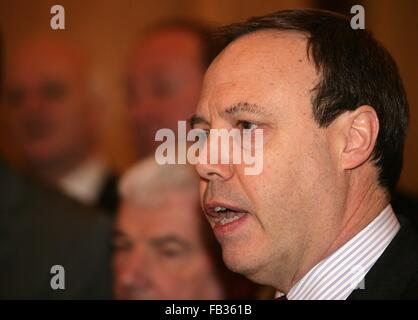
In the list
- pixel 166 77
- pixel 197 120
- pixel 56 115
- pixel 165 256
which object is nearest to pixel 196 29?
pixel 166 77

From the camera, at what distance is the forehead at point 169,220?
2500 mm

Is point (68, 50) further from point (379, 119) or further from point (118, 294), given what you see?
point (379, 119)

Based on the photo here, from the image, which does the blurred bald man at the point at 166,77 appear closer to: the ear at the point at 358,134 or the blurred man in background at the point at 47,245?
the blurred man in background at the point at 47,245

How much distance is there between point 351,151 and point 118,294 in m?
1.17

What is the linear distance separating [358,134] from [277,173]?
0.20 m

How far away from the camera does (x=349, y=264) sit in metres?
1.62

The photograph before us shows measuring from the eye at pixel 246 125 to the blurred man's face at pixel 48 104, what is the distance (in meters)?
2.70

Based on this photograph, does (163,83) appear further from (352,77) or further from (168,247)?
(352,77)

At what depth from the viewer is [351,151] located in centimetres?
164

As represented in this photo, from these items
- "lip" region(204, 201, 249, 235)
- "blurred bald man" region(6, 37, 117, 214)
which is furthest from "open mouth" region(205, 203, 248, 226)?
"blurred bald man" region(6, 37, 117, 214)

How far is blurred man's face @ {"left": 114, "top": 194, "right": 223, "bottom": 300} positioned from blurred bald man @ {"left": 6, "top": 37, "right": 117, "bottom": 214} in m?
1.52

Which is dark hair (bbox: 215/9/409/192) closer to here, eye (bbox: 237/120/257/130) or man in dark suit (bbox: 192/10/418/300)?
man in dark suit (bbox: 192/10/418/300)

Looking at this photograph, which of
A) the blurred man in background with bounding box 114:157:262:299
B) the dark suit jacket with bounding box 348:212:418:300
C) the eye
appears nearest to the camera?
the dark suit jacket with bounding box 348:212:418:300

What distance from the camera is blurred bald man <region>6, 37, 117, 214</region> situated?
4176 millimetres
